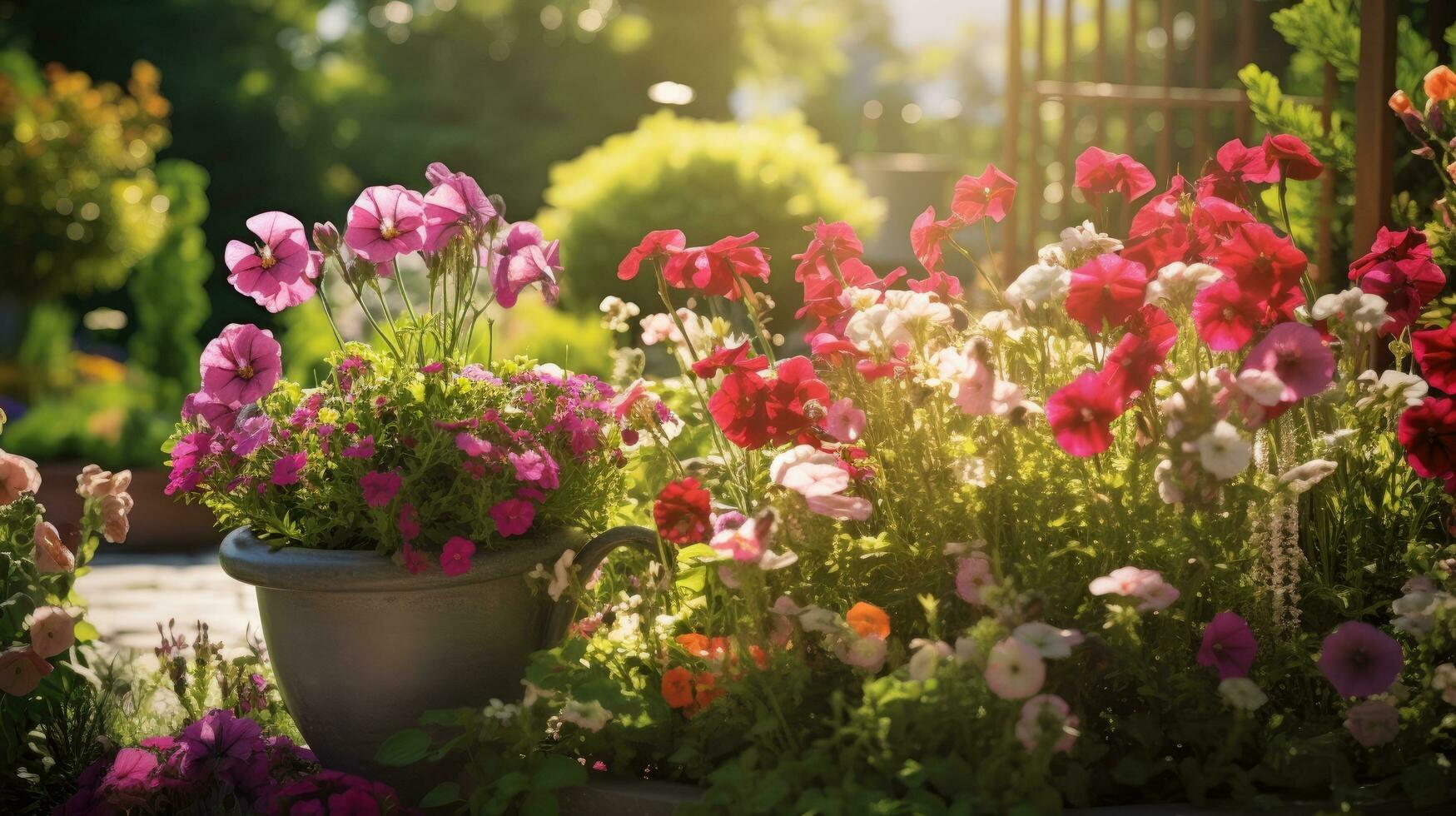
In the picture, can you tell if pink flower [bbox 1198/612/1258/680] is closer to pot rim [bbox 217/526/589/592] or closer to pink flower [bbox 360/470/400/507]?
pot rim [bbox 217/526/589/592]

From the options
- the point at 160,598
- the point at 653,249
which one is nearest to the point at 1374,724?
the point at 653,249

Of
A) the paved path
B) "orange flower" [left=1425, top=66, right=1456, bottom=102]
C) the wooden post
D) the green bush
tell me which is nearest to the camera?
"orange flower" [left=1425, top=66, right=1456, bottom=102]

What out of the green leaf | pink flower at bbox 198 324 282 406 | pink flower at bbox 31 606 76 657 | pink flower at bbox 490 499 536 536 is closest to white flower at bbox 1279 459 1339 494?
pink flower at bbox 490 499 536 536

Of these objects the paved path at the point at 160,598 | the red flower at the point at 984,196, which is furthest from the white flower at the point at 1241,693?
the paved path at the point at 160,598

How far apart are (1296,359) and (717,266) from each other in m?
0.91

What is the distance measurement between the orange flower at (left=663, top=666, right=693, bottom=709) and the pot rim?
0.33 metres

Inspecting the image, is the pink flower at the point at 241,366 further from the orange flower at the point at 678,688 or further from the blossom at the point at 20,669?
the orange flower at the point at 678,688

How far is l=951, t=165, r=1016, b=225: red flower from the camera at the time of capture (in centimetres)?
219

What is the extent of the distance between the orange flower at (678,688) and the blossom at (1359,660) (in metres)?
0.89

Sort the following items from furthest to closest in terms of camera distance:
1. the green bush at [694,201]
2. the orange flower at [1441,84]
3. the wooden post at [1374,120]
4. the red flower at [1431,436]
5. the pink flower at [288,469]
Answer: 1. the green bush at [694,201]
2. the wooden post at [1374,120]
3. the orange flower at [1441,84]
4. the pink flower at [288,469]
5. the red flower at [1431,436]

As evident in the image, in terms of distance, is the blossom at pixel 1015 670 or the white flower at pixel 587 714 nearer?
the blossom at pixel 1015 670

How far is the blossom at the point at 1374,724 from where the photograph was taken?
1733mm

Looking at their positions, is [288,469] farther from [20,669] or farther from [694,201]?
[694,201]

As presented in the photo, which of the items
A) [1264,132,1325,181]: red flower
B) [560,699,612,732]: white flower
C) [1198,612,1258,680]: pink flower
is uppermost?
[1264,132,1325,181]: red flower
